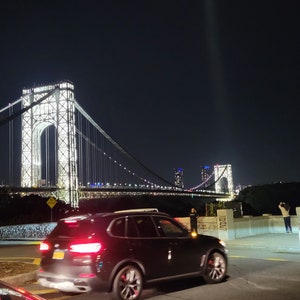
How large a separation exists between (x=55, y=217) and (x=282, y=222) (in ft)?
88.4

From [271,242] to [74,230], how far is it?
1076 cm

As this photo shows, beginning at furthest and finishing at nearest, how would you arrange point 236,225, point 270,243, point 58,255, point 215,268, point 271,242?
point 236,225 → point 271,242 → point 270,243 → point 215,268 → point 58,255

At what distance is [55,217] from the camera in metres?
43.9

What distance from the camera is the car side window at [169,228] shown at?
27.3 feet

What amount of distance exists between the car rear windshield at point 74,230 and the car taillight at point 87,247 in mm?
180

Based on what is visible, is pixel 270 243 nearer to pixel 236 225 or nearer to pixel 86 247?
pixel 236 225

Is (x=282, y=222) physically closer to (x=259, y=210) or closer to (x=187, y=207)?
(x=187, y=207)

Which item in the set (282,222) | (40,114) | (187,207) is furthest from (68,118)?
(282,222)

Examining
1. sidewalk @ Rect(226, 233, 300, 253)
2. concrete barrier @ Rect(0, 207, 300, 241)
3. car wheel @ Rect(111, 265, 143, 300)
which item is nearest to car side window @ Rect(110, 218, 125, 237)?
car wheel @ Rect(111, 265, 143, 300)

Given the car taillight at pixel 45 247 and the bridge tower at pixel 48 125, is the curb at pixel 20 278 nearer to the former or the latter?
the car taillight at pixel 45 247

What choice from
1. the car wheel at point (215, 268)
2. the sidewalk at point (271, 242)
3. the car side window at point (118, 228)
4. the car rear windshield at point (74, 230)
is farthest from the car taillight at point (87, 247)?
the sidewalk at point (271, 242)

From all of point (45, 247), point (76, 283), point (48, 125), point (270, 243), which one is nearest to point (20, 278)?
point (45, 247)

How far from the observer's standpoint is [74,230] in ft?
25.2

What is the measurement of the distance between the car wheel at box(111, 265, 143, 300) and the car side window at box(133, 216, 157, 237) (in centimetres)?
66
